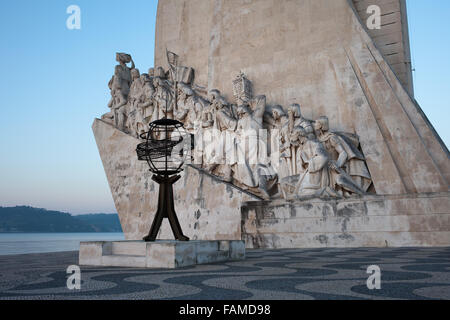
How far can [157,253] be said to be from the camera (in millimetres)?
3188

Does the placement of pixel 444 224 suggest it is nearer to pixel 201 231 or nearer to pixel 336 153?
pixel 336 153

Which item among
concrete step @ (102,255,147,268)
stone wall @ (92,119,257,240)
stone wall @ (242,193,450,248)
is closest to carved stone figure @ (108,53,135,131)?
stone wall @ (92,119,257,240)

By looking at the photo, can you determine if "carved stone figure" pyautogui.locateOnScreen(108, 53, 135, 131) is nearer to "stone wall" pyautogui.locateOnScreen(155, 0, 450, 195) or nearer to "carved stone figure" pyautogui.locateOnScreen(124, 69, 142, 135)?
"carved stone figure" pyautogui.locateOnScreen(124, 69, 142, 135)

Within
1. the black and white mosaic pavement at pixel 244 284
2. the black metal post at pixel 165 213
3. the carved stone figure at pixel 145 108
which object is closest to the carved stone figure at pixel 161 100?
the carved stone figure at pixel 145 108

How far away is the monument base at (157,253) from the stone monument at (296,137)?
2.48m

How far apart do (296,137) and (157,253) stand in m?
3.94

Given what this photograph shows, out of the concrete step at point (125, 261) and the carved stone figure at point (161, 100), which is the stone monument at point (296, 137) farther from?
the concrete step at point (125, 261)

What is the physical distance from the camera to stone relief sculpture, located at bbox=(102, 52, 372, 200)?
621 cm

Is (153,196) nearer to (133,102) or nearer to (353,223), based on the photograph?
(133,102)

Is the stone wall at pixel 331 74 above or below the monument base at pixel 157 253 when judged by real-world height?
Result: above

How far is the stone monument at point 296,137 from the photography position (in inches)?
227

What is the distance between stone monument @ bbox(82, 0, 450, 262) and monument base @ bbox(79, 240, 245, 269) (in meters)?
2.48

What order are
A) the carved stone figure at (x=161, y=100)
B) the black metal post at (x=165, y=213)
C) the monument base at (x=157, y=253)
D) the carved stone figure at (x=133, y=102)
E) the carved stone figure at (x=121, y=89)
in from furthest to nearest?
the carved stone figure at (x=121, y=89) → the carved stone figure at (x=133, y=102) → the carved stone figure at (x=161, y=100) → the black metal post at (x=165, y=213) → the monument base at (x=157, y=253)

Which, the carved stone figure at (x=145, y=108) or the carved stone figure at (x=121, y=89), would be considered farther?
the carved stone figure at (x=121, y=89)
